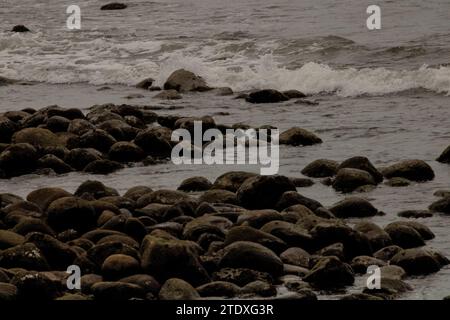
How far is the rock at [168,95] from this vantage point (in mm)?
18547

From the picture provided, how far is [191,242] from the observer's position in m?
9.16

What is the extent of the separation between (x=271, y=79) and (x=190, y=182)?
8465mm

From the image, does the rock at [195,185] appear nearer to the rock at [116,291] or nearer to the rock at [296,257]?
the rock at [296,257]

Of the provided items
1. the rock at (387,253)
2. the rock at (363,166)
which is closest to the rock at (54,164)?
the rock at (363,166)

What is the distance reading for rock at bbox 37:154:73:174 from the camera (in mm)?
12883

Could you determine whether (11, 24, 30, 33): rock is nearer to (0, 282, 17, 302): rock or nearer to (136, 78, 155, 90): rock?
(136, 78, 155, 90): rock

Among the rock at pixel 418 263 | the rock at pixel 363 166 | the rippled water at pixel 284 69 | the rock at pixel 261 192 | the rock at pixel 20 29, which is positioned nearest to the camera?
the rock at pixel 418 263

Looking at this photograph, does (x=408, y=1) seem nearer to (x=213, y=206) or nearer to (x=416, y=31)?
(x=416, y=31)

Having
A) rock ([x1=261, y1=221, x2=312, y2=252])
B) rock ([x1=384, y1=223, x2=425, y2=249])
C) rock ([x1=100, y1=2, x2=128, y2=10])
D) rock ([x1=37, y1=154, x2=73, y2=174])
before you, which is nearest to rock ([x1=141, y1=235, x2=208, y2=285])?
rock ([x1=261, y1=221, x2=312, y2=252])

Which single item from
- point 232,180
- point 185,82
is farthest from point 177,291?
point 185,82

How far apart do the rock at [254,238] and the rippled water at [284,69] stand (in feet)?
4.08

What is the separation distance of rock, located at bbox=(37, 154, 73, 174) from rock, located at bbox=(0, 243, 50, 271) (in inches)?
162

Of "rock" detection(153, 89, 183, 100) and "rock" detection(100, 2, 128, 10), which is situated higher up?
"rock" detection(100, 2, 128, 10)

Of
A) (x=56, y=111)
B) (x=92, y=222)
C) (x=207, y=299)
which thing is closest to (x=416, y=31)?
(x=56, y=111)
